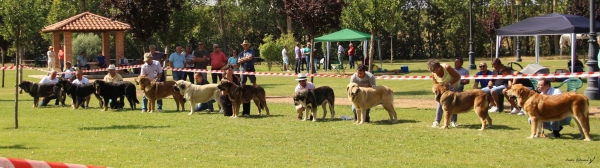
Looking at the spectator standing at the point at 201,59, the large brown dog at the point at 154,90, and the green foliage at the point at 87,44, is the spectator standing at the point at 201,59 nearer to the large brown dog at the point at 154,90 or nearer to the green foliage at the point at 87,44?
the large brown dog at the point at 154,90

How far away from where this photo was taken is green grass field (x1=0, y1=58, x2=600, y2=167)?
9672 millimetres

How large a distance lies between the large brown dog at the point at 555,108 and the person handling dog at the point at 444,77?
1.93m

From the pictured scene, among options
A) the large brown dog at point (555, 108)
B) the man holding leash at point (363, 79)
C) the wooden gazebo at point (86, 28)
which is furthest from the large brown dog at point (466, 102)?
the wooden gazebo at point (86, 28)

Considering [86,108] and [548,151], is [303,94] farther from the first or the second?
[86,108]

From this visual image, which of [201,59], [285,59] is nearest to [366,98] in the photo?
[201,59]

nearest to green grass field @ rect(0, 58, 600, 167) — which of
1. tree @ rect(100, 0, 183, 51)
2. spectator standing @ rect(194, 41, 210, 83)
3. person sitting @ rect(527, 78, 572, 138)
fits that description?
person sitting @ rect(527, 78, 572, 138)

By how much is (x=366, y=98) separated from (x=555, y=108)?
3.93m

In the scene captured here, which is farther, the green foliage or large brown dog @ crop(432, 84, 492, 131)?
the green foliage

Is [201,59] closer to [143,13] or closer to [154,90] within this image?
[154,90]

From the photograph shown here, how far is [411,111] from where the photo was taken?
16.4 meters

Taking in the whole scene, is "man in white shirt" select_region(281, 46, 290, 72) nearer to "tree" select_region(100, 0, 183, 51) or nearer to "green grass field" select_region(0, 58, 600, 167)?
"tree" select_region(100, 0, 183, 51)

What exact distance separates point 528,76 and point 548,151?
15.4ft

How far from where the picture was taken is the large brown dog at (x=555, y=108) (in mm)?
10891

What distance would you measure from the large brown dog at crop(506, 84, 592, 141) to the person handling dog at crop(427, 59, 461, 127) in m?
1.93
